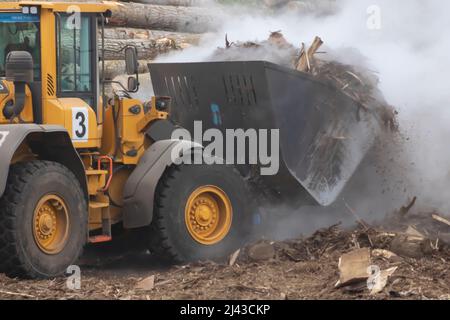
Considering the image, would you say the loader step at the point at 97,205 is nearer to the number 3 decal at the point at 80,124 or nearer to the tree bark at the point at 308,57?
the number 3 decal at the point at 80,124

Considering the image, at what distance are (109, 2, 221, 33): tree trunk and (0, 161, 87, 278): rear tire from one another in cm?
708

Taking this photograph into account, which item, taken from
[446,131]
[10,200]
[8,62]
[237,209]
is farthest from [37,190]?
[446,131]

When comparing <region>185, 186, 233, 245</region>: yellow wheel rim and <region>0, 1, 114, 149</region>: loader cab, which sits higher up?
<region>0, 1, 114, 149</region>: loader cab

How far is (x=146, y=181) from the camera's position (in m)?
A: 9.26

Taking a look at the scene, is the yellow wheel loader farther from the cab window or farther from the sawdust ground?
the sawdust ground

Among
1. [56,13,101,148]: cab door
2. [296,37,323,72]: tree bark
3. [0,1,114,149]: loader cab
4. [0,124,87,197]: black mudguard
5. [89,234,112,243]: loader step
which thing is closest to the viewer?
[0,124,87,197]: black mudguard

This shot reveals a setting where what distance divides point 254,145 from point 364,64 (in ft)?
5.89

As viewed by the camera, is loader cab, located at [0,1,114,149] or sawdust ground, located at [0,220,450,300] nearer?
sawdust ground, located at [0,220,450,300]

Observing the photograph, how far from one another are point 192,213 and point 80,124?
1.47 metres

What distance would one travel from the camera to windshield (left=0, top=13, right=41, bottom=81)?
863 cm

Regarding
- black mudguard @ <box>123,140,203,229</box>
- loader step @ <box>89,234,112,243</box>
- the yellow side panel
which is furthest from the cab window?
loader step @ <box>89,234,112,243</box>

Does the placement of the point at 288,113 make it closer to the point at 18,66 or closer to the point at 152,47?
the point at 18,66

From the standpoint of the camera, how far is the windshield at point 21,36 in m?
8.63

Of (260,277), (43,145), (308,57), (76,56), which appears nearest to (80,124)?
(43,145)
